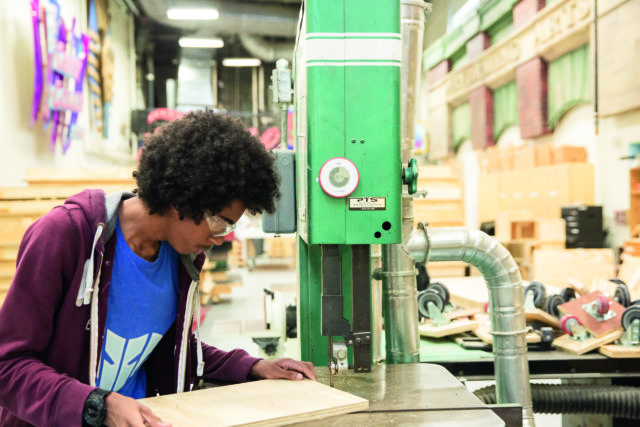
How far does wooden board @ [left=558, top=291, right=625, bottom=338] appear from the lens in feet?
7.07

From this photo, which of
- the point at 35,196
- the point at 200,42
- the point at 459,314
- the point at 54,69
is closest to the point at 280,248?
the point at 200,42

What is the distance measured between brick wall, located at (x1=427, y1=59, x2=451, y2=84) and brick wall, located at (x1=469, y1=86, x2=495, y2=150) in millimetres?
1530

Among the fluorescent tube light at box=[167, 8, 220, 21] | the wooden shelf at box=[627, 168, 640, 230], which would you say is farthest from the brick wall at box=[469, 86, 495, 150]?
the fluorescent tube light at box=[167, 8, 220, 21]

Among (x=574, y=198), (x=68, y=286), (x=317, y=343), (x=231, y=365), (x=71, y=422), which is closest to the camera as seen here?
(x=71, y=422)

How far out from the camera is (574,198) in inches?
260

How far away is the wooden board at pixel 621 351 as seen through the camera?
2012 mm

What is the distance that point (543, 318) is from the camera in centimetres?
239

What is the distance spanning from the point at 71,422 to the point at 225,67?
1138 centimetres

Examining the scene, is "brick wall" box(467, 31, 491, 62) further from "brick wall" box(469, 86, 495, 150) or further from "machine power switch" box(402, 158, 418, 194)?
"machine power switch" box(402, 158, 418, 194)

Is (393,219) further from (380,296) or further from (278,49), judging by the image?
(278,49)

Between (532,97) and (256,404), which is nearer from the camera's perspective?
(256,404)

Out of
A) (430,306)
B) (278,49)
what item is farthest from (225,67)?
(430,306)

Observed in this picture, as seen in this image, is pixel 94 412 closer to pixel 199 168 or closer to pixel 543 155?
pixel 199 168

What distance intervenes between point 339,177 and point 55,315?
2.13 ft
